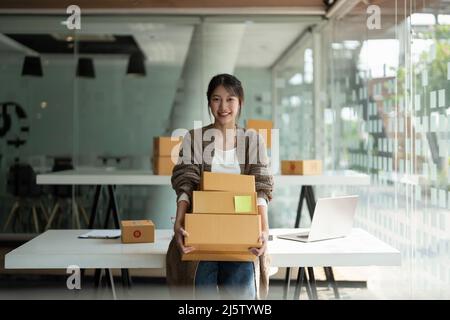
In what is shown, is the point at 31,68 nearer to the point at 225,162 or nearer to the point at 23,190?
the point at 23,190

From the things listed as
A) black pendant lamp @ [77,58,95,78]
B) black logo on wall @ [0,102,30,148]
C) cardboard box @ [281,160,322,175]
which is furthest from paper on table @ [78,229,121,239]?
black logo on wall @ [0,102,30,148]

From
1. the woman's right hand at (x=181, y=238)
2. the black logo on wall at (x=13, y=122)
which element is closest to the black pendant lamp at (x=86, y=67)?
the black logo on wall at (x=13, y=122)

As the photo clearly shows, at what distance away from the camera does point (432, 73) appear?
2602 millimetres

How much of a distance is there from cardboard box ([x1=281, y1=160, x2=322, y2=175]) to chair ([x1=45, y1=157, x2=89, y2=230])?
6.97 feet

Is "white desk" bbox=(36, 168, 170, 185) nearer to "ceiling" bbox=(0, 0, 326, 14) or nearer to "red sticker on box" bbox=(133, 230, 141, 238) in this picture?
"ceiling" bbox=(0, 0, 326, 14)

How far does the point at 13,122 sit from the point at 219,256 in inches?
161

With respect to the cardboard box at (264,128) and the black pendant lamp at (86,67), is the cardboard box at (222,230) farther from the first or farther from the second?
the black pendant lamp at (86,67)

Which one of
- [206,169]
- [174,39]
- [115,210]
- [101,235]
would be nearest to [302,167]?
[115,210]

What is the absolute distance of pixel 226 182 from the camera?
1.99 meters

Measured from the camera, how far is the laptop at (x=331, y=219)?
233 cm

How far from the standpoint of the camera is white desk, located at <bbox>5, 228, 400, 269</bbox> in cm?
212
